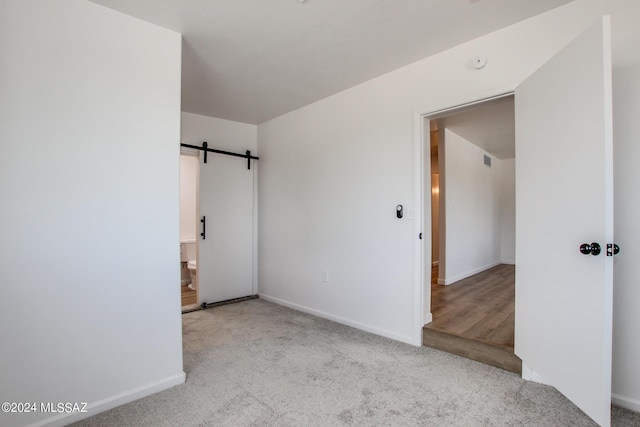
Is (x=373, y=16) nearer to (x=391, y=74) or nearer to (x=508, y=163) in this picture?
(x=391, y=74)

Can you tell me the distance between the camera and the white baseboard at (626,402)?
181cm

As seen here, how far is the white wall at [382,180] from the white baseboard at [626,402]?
0.01 metres

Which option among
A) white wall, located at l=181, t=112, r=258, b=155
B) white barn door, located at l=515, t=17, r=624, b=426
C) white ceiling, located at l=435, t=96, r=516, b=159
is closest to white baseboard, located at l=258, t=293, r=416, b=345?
white barn door, located at l=515, t=17, r=624, b=426

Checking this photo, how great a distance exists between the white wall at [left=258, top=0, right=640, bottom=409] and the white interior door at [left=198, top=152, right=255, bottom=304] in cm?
25

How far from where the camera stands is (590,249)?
1.56 meters

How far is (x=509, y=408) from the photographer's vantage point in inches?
73.8

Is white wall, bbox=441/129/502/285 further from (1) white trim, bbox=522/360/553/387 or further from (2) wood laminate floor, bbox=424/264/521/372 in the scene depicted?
(1) white trim, bbox=522/360/553/387

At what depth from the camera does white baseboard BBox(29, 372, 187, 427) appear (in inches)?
69.7

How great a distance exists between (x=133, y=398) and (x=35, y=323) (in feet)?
2.42

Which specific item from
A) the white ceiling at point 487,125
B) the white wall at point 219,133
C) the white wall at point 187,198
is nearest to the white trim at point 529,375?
the white ceiling at point 487,125

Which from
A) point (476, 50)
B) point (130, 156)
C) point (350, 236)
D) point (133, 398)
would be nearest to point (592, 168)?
point (476, 50)

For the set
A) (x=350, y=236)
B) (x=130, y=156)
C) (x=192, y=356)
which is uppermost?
(x=130, y=156)

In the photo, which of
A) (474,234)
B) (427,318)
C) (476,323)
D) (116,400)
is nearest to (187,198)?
(116,400)

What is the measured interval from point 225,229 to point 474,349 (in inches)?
127
